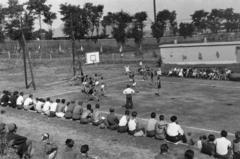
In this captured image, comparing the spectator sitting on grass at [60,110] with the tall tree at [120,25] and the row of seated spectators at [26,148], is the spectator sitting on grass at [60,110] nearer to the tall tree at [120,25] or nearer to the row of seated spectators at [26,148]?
the row of seated spectators at [26,148]

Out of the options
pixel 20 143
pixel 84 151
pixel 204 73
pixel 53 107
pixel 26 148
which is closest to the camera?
pixel 84 151

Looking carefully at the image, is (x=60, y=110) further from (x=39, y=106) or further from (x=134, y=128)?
(x=134, y=128)

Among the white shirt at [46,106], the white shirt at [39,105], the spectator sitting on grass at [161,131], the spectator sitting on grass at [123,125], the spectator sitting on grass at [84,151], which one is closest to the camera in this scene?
the spectator sitting on grass at [84,151]

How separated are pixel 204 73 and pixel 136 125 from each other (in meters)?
22.5

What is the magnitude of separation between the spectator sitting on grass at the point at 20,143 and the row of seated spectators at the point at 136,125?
473cm


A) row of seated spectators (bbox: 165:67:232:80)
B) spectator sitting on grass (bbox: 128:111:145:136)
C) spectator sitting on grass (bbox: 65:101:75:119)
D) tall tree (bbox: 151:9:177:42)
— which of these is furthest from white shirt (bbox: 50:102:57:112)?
tall tree (bbox: 151:9:177:42)

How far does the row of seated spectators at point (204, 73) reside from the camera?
35491 millimetres

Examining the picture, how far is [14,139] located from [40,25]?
65.2m

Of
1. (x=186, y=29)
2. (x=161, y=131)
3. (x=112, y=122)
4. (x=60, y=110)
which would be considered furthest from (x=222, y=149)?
(x=186, y=29)

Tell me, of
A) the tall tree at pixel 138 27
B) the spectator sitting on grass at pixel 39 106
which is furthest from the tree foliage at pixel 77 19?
the spectator sitting on grass at pixel 39 106

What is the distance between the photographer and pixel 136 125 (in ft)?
52.9

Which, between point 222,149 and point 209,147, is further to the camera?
point 209,147

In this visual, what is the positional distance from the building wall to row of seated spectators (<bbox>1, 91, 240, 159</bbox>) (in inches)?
1061

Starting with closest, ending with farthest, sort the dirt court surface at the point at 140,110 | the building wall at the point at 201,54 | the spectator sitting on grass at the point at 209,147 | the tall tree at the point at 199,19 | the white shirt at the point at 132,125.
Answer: the spectator sitting on grass at the point at 209,147 < the dirt court surface at the point at 140,110 < the white shirt at the point at 132,125 < the building wall at the point at 201,54 < the tall tree at the point at 199,19
